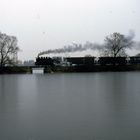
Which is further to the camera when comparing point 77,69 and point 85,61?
point 85,61

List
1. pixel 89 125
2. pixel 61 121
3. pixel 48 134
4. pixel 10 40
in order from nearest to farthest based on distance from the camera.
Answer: pixel 48 134 < pixel 89 125 < pixel 61 121 < pixel 10 40

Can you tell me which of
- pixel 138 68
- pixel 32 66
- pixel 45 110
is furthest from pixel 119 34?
pixel 45 110

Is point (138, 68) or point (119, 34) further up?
point (119, 34)

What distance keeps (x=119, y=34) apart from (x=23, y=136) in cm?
5594

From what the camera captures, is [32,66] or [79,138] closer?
[79,138]

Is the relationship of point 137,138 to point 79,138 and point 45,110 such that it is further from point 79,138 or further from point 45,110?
point 45,110

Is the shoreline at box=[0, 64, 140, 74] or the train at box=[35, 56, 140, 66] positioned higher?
the train at box=[35, 56, 140, 66]

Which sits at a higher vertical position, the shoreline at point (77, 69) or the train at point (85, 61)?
the train at point (85, 61)

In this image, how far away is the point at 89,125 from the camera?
7492mm

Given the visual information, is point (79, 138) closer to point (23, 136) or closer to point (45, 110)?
point (23, 136)

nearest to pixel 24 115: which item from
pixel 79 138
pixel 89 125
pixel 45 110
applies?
pixel 45 110

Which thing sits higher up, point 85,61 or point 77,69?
point 85,61

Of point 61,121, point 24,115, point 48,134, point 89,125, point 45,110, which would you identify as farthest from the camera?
point 45,110

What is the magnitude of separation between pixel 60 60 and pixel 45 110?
5507cm
